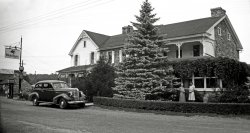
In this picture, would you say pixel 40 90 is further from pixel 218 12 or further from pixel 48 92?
pixel 218 12

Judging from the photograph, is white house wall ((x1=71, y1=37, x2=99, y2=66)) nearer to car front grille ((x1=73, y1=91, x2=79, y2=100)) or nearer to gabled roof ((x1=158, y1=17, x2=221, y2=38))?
gabled roof ((x1=158, y1=17, x2=221, y2=38))

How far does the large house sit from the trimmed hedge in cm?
630

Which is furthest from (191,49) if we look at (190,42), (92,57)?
(92,57)

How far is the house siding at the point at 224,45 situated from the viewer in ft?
89.5

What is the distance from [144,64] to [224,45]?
553 inches

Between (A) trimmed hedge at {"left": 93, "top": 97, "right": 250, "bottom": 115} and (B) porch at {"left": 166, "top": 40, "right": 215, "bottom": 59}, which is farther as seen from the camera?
(B) porch at {"left": 166, "top": 40, "right": 215, "bottom": 59}

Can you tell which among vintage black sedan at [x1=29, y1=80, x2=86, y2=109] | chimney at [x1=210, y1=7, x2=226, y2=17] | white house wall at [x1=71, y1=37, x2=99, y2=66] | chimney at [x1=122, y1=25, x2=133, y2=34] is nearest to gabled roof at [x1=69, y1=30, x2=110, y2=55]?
white house wall at [x1=71, y1=37, x2=99, y2=66]

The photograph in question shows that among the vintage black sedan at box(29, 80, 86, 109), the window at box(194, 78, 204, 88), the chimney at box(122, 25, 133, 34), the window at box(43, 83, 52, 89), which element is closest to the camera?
the vintage black sedan at box(29, 80, 86, 109)

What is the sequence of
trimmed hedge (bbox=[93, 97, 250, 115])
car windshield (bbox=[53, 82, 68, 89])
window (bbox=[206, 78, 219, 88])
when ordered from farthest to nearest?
window (bbox=[206, 78, 219, 88])
car windshield (bbox=[53, 82, 68, 89])
trimmed hedge (bbox=[93, 97, 250, 115])

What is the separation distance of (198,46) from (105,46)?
13.5 meters

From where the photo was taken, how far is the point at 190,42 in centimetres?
2658

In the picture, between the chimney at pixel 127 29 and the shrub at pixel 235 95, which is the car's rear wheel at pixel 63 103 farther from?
the chimney at pixel 127 29

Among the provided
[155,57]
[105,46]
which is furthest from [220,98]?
[105,46]

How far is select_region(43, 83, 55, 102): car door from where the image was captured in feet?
61.5
